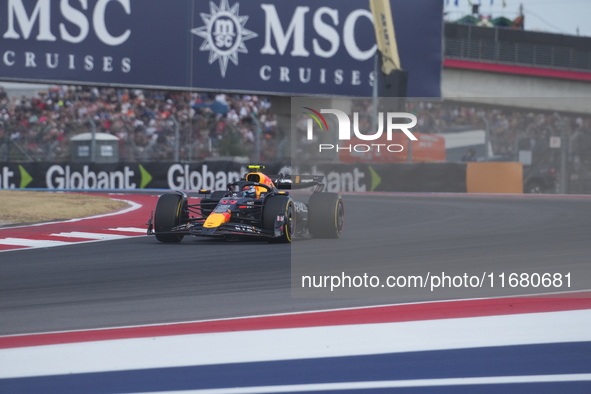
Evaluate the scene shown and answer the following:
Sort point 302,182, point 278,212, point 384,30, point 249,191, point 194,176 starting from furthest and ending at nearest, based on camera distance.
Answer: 1. point 384,30
2. point 194,176
3. point 302,182
4. point 249,191
5. point 278,212

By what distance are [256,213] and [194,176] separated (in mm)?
12937

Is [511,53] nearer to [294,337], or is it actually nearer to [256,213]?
[256,213]

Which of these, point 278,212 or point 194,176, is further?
point 194,176

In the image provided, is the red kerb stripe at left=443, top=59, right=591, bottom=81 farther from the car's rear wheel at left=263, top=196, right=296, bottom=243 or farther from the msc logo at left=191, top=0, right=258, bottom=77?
the car's rear wheel at left=263, top=196, right=296, bottom=243

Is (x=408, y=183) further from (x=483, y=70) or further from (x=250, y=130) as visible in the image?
(x=483, y=70)

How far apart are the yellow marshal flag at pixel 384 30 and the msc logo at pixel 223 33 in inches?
146

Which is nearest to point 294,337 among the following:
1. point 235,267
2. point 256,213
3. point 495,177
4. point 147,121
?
point 235,267

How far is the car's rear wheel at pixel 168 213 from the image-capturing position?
8906 mm

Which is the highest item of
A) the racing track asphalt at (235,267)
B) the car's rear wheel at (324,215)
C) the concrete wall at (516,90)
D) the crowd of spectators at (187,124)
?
the concrete wall at (516,90)

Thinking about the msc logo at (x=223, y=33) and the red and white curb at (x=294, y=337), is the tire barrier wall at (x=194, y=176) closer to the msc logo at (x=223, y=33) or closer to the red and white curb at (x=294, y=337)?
the msc logo at (x=223, y=33)

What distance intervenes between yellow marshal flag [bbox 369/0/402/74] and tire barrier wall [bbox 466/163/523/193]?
5.01 meters

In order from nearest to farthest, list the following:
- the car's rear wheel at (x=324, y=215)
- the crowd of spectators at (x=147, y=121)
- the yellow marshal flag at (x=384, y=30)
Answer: the car's rear wheel at (x=324, y=215), the crowd of spectators at (x=147, y=121), the yellow marshal flag at (x=384, y=30)

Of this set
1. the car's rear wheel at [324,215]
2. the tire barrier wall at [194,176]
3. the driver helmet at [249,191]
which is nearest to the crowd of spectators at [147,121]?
the tire barrier wall at [194,176]

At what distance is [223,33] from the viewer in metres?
23.3
